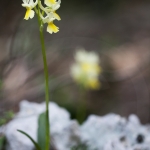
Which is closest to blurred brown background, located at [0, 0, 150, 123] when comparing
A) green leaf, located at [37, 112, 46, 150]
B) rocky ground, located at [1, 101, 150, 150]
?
rocky ground, located at [1, 101, 150, 150]

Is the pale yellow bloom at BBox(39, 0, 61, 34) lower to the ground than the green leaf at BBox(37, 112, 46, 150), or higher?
higher

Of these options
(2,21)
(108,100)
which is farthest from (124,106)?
(2,21)

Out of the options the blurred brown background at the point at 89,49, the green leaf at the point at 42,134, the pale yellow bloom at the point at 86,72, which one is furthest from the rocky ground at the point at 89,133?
the pale yellow bloom at the point at 86,72

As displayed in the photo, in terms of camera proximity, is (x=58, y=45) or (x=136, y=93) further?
(x=58, y=45)

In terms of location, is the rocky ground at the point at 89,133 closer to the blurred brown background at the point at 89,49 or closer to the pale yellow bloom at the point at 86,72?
the blurred brown background at the point at 89,49

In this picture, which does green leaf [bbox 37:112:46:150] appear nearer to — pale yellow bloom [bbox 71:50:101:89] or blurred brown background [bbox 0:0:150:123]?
blurred brown background [bbox 0:0:150:123]

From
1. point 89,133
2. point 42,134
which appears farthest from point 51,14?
point 89,133

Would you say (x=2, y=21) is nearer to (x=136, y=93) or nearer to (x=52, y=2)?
(x=136, y=93)

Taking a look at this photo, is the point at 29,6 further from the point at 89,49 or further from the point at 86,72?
the point at 89,49
